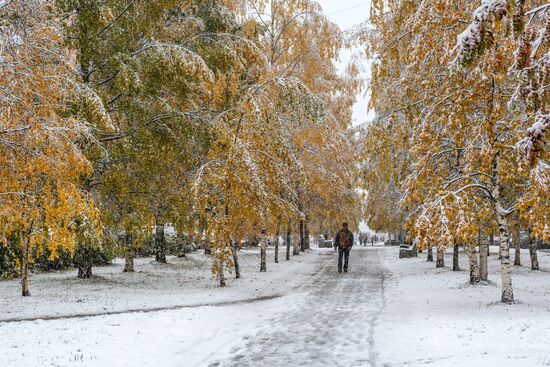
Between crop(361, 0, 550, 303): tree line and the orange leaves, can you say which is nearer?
crop(361, 0, 550, 303): tree line

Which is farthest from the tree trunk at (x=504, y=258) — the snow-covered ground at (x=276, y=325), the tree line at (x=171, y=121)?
the tree line at (x=171, y=121)

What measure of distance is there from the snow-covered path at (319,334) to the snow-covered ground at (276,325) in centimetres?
2

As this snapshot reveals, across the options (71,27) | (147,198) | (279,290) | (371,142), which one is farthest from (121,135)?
(371,142)

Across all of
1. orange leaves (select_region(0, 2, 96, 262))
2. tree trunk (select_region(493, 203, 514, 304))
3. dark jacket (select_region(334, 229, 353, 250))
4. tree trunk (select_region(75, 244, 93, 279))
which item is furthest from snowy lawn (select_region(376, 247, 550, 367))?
tree trunk (select_region(75, 244, 93, 279))

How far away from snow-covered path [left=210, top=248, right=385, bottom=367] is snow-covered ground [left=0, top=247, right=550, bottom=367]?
18mm

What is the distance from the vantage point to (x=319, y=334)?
25.8 feet

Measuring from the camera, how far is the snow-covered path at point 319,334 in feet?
21.2

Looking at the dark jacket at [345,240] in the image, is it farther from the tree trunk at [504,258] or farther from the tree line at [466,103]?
the tree trunk at [504,258]

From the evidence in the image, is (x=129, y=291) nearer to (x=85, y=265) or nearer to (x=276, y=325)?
(x=85, y=265)

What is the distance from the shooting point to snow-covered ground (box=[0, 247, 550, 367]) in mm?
6520

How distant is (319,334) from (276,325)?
3.51 feet

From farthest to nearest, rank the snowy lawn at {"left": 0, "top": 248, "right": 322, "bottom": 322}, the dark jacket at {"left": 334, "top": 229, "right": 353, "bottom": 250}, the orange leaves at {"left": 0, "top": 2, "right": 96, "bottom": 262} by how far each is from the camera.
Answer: the dark jacket at {"left": 334, "top": 229, "right": 353, "bottom": 250} < the snowy lawn at {"left": 0, "top": 248, "right": 322, "bottom": 322} < the orange leaves at {"left": 0, "top": 2, "right": 96, "bottom": 262}

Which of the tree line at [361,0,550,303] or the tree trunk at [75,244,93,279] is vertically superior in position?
the tree line at [361,0,550,303]

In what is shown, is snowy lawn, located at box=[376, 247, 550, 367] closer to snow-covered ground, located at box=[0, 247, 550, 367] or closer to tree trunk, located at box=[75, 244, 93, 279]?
snow-covered ground, located at box=[0, 247, 550, 367]
